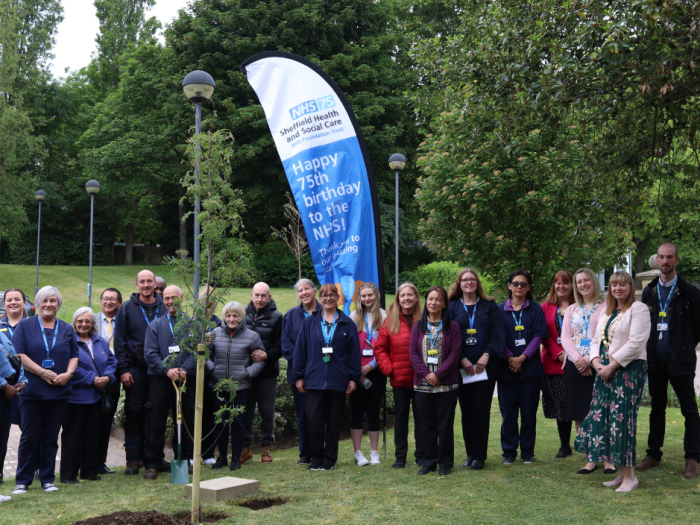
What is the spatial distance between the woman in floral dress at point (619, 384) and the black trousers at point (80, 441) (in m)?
4.90

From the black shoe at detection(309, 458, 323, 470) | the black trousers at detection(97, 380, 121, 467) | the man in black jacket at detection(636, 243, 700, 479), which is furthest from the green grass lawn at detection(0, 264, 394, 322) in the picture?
the man in black jacket at detection(636, 243, 700, 479)

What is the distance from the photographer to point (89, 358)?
677 cm

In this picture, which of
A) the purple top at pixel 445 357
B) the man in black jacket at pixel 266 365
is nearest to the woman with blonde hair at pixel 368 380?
the purple top at pixel 445 357

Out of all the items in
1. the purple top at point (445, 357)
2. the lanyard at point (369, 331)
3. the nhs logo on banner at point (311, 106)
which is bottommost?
the purple top at point (445, 357)

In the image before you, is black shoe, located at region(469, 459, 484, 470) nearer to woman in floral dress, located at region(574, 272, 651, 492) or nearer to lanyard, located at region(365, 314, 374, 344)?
woman in floral dress, located at region(574, 272, 651, 492)

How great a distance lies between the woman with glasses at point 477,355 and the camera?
668 centimetres

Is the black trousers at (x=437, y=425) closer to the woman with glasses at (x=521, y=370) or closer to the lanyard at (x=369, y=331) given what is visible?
the woman with glasses at (x=521, y=370)

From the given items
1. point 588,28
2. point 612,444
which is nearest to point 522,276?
point 612,444

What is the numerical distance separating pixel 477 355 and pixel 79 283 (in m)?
26.0

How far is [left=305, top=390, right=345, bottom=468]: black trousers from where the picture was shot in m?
6.84

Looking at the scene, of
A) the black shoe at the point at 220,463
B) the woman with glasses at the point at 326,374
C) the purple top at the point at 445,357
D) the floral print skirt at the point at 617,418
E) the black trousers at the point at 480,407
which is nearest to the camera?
the floral print skirt at the point at 617,418

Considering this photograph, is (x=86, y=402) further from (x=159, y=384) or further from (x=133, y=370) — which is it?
(x=159, y=384)

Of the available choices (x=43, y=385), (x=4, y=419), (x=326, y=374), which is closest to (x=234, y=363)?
(x=326, y=374)

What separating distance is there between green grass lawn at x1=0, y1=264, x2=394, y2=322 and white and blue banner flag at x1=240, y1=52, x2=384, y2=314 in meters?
13.9
